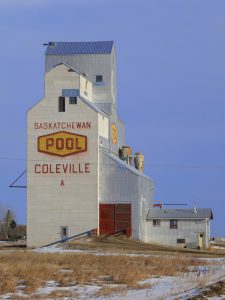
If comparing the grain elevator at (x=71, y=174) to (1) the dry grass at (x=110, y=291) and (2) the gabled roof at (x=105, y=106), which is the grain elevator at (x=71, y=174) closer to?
(2) the gabled roof at (x=105, y=106)

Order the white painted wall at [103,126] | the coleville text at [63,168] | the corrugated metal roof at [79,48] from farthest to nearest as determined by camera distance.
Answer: the corrugated metal roof at [79,48], the white painted wall at [103,126], the coleville text at [63,168]

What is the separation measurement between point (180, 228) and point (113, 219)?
8046 millimetres

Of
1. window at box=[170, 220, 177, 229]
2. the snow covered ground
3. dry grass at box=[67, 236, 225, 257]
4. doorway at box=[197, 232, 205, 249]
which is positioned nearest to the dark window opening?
dry grass at box=[67, 236, 225, 257]

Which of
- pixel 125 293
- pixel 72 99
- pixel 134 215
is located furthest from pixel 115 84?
pixel 125 293

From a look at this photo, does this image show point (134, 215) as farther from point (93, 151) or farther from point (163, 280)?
point (163, 280)

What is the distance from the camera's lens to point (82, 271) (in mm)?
31766

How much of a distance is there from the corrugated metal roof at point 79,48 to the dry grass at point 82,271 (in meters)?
41.1

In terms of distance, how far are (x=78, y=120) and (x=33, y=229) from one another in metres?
11.0

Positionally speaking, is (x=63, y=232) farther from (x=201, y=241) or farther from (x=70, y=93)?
(x=201, y=241)

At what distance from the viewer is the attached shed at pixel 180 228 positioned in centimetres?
7312

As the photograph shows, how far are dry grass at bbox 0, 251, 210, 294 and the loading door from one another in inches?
1127

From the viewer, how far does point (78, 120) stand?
69.7 m

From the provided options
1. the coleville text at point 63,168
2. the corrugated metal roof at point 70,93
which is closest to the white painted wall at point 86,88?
the corrugated metal roof at point 70,93

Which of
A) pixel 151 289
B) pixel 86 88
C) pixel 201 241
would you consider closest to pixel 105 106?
pixel 86 88
